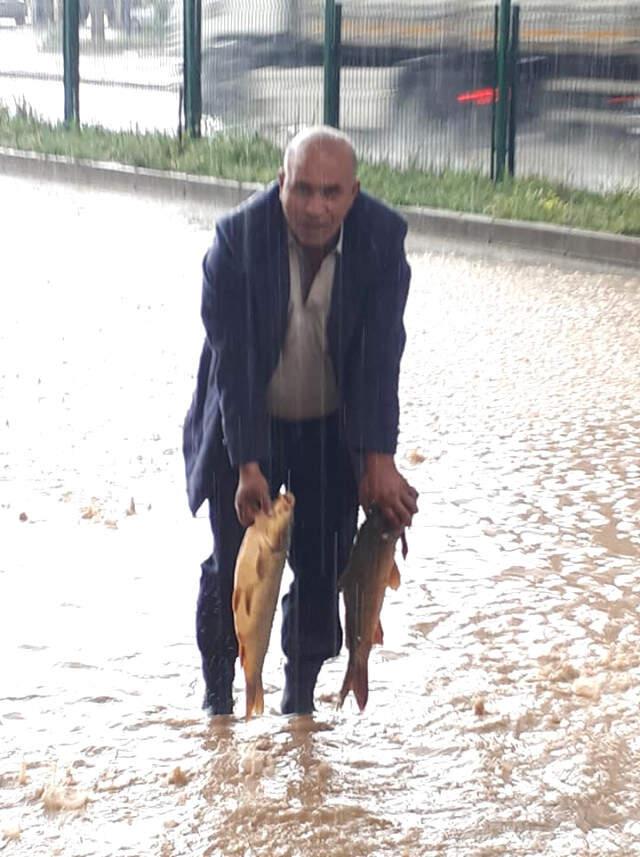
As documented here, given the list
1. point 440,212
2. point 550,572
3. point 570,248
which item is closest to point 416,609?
point 550,572

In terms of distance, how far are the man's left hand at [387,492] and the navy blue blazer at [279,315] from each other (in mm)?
37

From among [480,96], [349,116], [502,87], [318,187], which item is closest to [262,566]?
[318,187]

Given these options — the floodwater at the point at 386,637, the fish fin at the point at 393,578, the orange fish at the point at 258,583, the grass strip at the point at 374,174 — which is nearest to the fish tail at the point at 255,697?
the orange fish at the point at 258,583

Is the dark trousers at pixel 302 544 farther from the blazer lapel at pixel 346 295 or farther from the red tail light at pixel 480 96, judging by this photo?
the red tail light at pixel 480 96

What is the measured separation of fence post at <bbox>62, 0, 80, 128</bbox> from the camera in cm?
2106

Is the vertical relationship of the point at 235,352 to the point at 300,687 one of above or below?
above

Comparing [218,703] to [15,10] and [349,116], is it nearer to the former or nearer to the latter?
[349,116]

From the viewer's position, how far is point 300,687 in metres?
4.83

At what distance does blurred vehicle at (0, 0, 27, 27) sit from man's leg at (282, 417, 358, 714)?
2107 centimetres

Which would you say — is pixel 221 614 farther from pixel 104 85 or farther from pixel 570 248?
pixel 104 85

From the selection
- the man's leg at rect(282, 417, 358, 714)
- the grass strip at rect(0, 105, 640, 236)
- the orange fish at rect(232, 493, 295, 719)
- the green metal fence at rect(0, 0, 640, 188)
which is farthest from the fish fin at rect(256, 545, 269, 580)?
the green metal fence at rect(0, 0, 640, 188)

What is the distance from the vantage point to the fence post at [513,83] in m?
16.7

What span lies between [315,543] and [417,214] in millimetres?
10934

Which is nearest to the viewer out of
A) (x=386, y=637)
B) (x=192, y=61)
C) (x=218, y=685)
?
(x=218, y=685)
